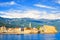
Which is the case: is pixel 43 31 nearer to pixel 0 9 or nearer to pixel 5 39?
pixel 5 39

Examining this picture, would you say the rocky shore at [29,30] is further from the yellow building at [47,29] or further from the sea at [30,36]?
the sea at [30,36]

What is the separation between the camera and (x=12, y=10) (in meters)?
5.13

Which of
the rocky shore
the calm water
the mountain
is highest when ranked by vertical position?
the mountain

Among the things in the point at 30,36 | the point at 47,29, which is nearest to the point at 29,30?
the point at 30,36

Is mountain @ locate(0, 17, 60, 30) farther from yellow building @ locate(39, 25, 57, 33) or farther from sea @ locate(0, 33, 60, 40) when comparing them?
sea @ locate(0, 33, 60, 40)

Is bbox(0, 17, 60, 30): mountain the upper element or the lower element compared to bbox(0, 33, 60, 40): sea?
upper

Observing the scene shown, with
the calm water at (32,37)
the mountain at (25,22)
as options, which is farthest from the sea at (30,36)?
the mountain at (25,22)

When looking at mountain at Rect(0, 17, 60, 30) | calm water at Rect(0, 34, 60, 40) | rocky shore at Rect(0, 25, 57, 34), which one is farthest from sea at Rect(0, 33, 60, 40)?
mountain at Rect(0, 17, 60, 30)

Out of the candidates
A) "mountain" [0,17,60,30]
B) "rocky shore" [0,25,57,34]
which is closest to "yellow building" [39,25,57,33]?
"rocky shore" [0,25,57,34]

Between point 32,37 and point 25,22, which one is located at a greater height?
point 25,22

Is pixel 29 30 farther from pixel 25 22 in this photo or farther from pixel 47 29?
pixel 47 29

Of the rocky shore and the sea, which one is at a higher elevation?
the rocky shore

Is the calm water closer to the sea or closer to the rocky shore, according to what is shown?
the sea

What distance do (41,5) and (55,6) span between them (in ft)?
1.58
